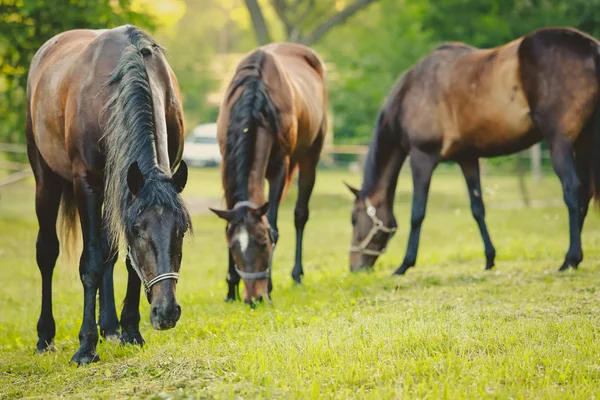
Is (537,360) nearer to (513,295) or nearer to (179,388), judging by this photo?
(179,388)

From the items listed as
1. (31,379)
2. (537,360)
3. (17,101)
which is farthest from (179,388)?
(17,101)

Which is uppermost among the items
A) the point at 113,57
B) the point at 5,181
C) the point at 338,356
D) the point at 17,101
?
the point at 113,57

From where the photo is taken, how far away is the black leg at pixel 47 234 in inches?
257

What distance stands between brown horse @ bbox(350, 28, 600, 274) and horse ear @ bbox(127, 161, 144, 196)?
4729mm

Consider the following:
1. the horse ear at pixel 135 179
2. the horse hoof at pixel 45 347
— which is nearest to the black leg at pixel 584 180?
the horse ear at pixel 135 179

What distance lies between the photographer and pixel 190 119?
1558 inches

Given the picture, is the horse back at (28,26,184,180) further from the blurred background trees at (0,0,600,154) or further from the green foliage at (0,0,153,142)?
the green foliage at (0,0,153,142)

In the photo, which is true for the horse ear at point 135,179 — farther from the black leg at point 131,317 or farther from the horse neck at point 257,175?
the horse neck at point 257,175

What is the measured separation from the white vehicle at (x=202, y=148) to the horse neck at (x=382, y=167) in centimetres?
2619

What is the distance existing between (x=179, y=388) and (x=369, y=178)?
6129 millimetres

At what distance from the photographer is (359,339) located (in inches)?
194

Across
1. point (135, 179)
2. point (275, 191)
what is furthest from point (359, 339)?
point (275, 191)

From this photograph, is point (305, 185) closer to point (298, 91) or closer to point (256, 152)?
point (298, 91)

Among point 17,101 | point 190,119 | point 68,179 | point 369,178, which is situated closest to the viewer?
point 68,179
